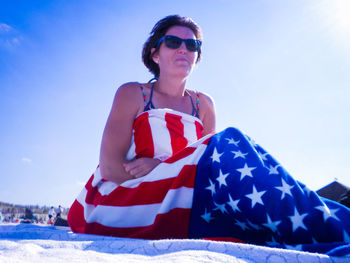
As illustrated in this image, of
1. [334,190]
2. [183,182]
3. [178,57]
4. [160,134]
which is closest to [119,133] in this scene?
[160,134]

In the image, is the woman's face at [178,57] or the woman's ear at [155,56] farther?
the woman's ear at [155,56]

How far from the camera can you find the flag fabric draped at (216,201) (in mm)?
1035

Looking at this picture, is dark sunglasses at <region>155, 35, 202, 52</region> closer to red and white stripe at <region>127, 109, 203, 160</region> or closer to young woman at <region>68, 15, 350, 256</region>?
young woman at <region>68, 15, 350, 256</region>

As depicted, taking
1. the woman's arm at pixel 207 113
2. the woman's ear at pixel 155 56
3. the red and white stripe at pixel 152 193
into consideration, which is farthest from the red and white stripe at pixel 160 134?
the woman's ear at pixel 155 56

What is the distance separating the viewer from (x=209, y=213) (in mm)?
1373

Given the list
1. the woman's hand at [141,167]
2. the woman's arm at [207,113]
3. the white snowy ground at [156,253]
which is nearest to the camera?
the white snowy ground at [156,253]

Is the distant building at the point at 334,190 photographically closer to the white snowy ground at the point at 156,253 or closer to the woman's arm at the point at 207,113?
the woman's arm at the point at 207,113

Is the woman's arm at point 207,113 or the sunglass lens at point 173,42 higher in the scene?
the sunglass lens at point 173,42

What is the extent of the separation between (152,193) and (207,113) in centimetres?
136

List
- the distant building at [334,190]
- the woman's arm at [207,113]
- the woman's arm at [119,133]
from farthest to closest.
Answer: the distant building at [334,190], the woman's arm at [207,113], the woman's arm at [119,133]

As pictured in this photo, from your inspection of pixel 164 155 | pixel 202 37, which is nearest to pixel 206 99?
pixel 202 37

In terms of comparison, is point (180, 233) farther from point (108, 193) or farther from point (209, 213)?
point (108, 193)

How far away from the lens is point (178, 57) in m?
2.50

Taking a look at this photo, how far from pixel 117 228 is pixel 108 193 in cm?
34
